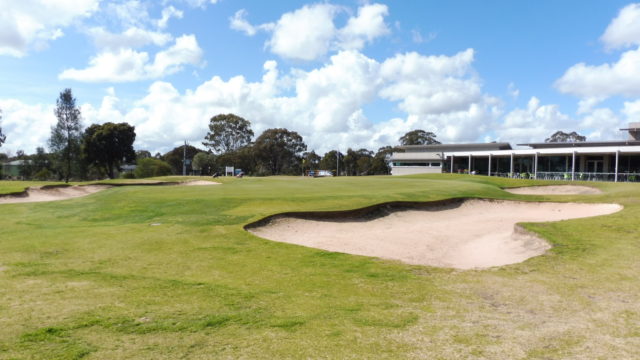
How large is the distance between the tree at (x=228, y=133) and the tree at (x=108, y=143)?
2449 centimetres

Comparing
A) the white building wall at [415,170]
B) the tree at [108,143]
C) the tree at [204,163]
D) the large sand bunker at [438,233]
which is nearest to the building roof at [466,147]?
the white building wall at [415,170]

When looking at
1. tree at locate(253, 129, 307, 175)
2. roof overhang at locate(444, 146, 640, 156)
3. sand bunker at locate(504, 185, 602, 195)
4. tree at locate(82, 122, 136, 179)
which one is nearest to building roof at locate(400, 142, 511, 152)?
roof overhang at locate(444, 146, 640, 156)

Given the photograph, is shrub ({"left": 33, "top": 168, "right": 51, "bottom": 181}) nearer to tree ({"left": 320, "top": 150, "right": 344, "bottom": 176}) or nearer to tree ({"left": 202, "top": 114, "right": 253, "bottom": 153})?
tree ({"left": 202, "top": 114, "right": 253, "bottom": 153})

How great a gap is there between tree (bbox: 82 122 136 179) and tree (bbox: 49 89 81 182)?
512 centimetres

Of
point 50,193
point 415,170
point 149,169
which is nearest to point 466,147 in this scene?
point 415,170

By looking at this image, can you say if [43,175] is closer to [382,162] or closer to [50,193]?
[50,193]

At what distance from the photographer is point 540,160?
57.1 meters

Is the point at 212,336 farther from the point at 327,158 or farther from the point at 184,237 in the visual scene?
the point at 327,158

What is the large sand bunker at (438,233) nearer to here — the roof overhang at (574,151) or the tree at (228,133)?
the roof overhang at (574,151)

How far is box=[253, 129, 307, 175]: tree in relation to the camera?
93750 mm

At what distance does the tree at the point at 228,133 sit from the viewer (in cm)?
10094

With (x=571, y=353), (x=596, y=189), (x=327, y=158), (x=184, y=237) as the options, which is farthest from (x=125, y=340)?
(x=327, y=158)

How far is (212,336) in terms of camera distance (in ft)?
16.4

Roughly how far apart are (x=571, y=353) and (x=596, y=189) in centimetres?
3306
